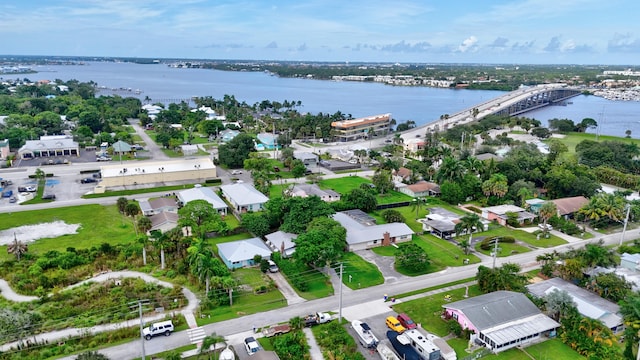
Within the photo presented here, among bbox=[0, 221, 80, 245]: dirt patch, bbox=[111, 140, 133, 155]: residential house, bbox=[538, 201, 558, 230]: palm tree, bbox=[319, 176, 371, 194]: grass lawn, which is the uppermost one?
bbox=[111, 140, 133, 155]: residential house

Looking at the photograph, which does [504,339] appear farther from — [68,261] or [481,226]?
[68,261]

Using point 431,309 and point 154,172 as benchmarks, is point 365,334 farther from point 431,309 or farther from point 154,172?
point 154,172

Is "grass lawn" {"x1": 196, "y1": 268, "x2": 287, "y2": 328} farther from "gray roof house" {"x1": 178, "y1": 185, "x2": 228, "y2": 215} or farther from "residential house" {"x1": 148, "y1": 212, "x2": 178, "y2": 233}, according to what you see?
"gray roof house" {"x1": 178, "y1": 185, "x2": 228, "y2": 215}

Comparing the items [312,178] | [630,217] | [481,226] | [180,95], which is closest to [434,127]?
[312,178]

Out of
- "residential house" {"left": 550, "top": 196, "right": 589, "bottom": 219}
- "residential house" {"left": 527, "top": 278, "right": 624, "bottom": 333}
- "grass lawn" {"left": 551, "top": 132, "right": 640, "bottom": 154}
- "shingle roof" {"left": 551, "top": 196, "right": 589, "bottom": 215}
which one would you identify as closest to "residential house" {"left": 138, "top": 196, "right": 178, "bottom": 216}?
"residential house" {"left": 527, "top": 278, "right": 624, "bottom": 333}

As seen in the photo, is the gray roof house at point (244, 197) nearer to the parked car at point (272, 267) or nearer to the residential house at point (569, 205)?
the parked car at point (272, 267)

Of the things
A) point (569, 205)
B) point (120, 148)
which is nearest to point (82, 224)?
point (120, 148)

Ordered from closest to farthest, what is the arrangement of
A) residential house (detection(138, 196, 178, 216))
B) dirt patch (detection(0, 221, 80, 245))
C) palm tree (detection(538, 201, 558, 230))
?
dirt patch (detection(0, 221, 80, 245)) < palm tree (detection(538, 201, 558, 230)) < residential house (detection(138, 196, 178, 216))
